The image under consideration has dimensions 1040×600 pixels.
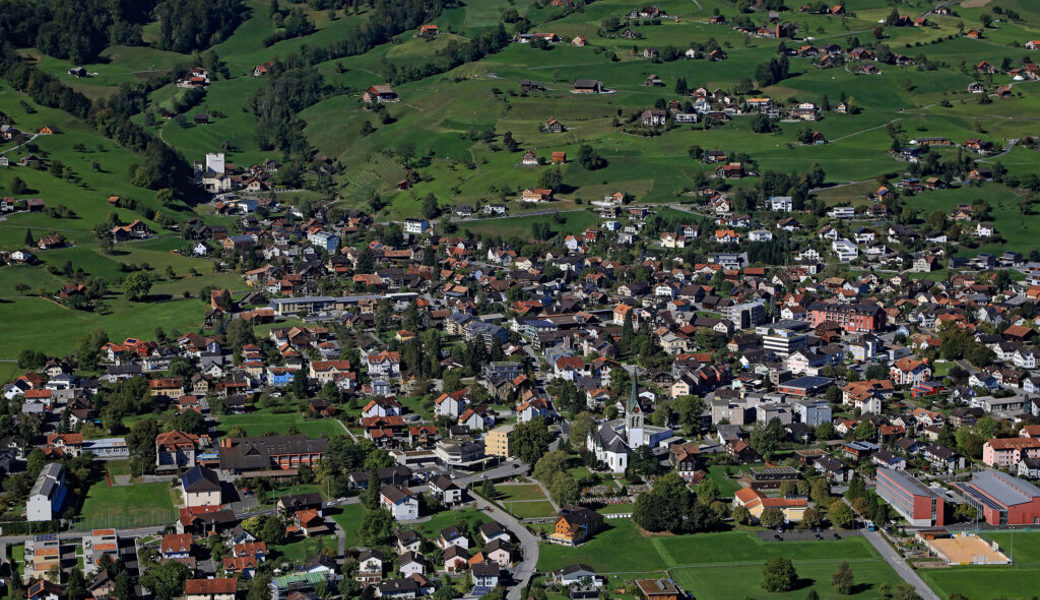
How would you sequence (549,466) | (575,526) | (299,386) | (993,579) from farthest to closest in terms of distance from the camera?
(299,386) < (549,466) < (575,526) < (993,579)

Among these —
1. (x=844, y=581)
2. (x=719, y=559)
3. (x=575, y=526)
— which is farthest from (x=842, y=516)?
(x=575, y=526)

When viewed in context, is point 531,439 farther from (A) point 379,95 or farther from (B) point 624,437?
(A) point 379,95

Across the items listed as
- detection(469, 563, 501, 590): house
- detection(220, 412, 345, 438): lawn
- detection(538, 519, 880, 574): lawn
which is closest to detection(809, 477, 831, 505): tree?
detection(538, 519, 880, 574): lawn

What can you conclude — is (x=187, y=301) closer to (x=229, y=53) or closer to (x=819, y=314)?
(x=819, y=314)

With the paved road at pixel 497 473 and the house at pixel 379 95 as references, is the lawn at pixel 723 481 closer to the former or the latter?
the paved road at pixel 497 473

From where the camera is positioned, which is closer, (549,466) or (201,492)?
(201,492)

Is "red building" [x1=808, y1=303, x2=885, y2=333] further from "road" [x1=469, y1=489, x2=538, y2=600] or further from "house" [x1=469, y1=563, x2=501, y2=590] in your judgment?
"house" [x1=469, y1=563, x2=501, y2=590]

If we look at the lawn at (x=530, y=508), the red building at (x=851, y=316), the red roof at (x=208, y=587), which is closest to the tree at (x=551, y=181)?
the red building at (x=851, y=316)
